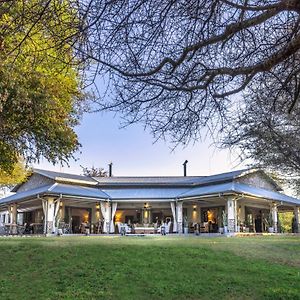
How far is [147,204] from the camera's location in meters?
32.9

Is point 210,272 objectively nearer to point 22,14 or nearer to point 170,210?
point 22,14

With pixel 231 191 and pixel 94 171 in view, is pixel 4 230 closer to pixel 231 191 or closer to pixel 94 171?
pixel 231 191

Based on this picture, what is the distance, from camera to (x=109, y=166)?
44.1 metres

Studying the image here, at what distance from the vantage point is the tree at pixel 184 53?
169 inches

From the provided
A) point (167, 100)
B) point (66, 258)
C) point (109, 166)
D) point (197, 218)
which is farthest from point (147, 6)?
point (109, 166)

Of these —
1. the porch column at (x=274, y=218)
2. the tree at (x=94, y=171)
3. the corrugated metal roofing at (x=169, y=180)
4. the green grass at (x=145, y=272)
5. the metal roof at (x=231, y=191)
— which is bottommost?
the green grass at (x=145, y=272)

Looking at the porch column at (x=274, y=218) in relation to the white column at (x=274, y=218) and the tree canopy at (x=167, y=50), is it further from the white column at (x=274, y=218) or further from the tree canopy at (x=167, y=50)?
the tree canopy at (x=167, y=50)

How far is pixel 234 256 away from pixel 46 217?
59.4 ft

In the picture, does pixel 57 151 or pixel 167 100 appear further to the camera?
pixel 57 151

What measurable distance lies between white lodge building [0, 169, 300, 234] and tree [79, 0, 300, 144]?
21.6 meters

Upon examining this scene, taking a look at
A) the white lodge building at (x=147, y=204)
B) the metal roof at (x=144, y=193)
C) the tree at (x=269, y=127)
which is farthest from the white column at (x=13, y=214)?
the tree at (x=269, y=127)

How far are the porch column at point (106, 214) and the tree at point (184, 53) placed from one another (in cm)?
2578

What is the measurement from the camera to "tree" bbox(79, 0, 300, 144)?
428 centimetres

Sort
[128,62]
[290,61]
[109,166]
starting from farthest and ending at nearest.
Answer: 1. [109,166]
2. [290,61]
3. [128,62]
